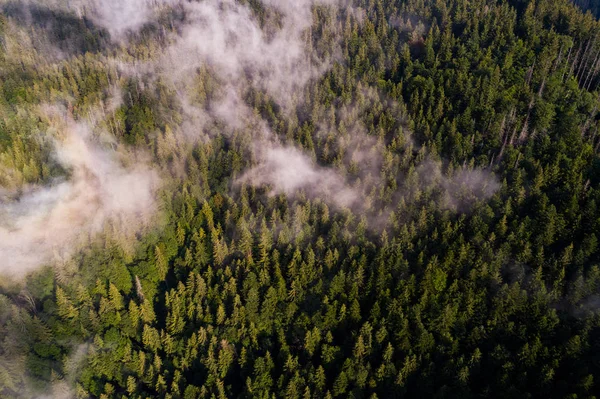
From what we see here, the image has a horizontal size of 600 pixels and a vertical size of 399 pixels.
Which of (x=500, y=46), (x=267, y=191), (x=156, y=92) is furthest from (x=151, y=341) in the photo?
(x=500, y=46)

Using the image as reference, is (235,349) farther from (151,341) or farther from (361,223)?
(361,223)

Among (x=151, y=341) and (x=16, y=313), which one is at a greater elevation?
(x=16, y=313)

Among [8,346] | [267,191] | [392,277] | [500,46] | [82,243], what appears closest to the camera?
[8,346]

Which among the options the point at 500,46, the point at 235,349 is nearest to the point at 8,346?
the point at 235,349

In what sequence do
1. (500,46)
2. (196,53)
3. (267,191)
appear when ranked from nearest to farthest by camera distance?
(267,191) < (500,46) < (196,53)

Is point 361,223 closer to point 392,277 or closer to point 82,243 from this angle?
point 392,277

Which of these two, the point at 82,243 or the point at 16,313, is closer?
the point at 16,313

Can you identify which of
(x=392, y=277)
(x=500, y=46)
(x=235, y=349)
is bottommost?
(x=235, y=349)
